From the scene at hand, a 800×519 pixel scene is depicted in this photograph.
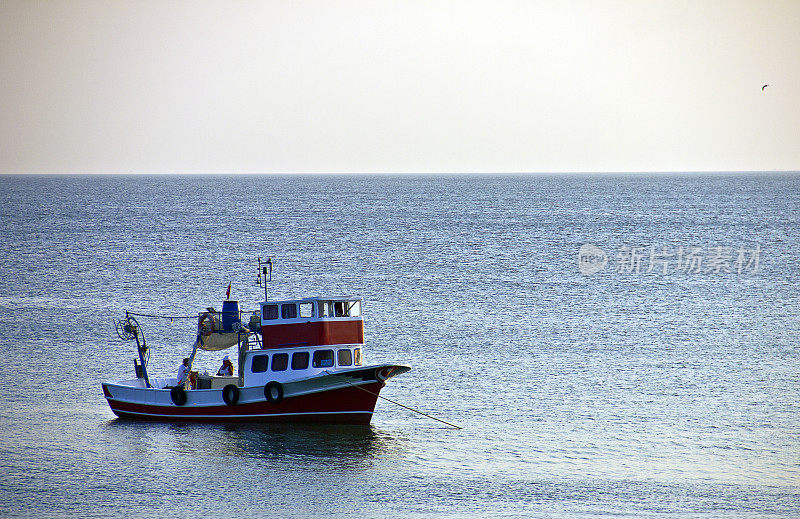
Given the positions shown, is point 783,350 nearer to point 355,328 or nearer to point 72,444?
point 355,328

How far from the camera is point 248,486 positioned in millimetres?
34625

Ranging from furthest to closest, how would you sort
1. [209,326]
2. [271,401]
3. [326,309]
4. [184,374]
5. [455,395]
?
[455,395] → [209,326] → [184,374] → [326,309] → [271,401]

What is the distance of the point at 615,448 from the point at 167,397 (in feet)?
64.9

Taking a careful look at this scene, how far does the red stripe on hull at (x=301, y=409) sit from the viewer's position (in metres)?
42.7

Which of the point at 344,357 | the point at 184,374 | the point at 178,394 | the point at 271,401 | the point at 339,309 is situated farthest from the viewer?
the point at 184,374

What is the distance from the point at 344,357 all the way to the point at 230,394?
5.31 m

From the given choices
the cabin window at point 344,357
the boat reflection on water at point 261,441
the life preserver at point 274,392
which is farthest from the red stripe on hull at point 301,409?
the cabin window at point 344,357

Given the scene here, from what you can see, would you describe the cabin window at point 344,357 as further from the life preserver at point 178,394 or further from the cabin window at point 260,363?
the life preserver at point 178,394

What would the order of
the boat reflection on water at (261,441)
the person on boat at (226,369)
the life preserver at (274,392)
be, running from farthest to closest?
the person on boat at (226,369) < the life preserver at (274,392) < the boat reflection on water at (261,441)

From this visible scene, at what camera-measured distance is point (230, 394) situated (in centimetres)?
4328

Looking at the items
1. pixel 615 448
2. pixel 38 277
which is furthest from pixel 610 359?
pixel 38 277

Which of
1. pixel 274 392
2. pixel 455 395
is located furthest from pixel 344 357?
pixel 455 395

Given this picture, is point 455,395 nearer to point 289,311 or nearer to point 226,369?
point 289,311

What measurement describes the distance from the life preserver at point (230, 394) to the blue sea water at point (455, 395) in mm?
1144
